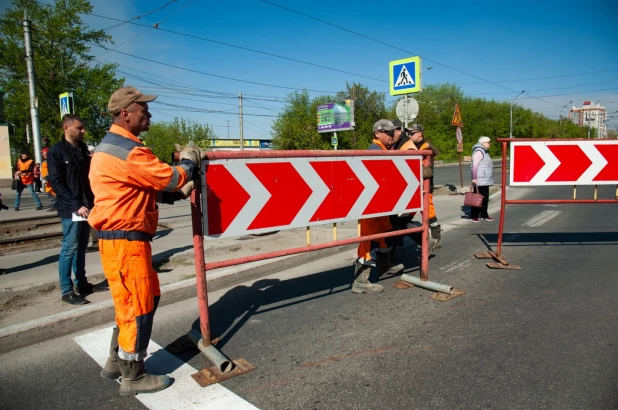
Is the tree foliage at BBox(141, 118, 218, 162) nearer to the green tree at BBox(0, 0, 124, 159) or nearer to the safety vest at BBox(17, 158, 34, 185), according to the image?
the green tree at BBox(0, 0, 124, 159)

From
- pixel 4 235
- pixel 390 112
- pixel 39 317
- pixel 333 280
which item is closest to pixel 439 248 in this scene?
pixel 333 280

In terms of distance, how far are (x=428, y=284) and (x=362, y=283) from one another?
77 centimetres

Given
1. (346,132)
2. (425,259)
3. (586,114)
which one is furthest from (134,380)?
(586,114)

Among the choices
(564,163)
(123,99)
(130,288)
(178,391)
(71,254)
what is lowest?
(178,391)

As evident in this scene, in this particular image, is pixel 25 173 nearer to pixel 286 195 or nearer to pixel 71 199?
pixel 71 199

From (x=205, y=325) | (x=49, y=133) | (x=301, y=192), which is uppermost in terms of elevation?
(x=49, y=133)

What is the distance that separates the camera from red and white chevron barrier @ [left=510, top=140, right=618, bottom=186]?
5.73 m

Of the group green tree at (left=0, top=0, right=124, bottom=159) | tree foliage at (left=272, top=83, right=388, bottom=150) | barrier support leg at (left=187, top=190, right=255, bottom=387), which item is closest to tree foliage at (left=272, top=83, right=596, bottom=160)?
tree foliage at (left=272, top=83, right=388, bottom=150)

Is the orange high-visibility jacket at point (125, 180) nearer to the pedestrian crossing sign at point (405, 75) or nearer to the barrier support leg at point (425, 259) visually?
the barrier support leg at point (425, 259)

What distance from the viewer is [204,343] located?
10.9 ft

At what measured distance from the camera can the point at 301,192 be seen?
12.3 ft

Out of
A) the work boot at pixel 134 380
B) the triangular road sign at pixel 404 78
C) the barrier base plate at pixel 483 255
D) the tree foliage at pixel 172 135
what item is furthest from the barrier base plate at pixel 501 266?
the tree foliage at pixel 172 135

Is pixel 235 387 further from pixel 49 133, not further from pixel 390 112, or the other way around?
pixel 390 112

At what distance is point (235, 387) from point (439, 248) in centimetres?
500
